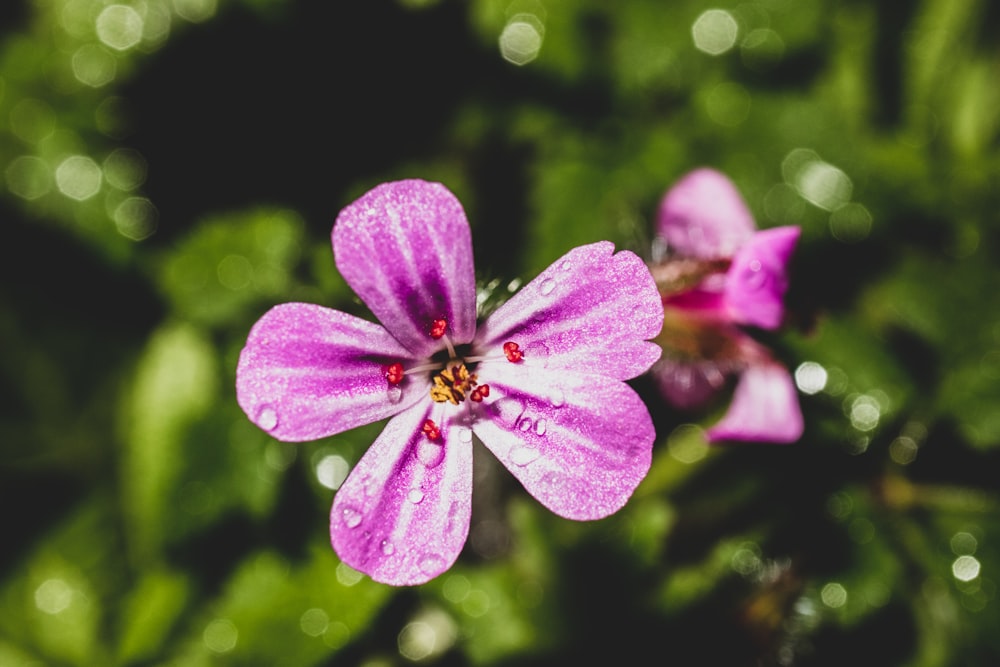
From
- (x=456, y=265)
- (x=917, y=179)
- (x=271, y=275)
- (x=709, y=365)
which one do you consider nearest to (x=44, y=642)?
(x=271, y=275)

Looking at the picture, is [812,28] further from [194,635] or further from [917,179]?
[194,635]

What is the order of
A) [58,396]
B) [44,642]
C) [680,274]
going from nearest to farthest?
[680,274] < [44,642] < [58,396]

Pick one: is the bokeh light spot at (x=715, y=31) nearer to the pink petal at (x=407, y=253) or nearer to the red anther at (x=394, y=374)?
the pink petal at (x=407, y=253)

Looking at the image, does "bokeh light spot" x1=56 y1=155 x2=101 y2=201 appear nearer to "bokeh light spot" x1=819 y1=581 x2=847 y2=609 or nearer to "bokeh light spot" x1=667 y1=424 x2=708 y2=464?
"bokeh light spot" x1=667 y1=424 x2=708 y2=464

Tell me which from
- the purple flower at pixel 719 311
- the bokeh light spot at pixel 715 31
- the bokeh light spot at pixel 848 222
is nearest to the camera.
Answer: the purple flower at pixel 719 311

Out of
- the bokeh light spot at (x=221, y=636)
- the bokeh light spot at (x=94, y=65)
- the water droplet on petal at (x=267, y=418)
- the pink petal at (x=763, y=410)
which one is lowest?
the bokeh light spot at (x=221, y=636)

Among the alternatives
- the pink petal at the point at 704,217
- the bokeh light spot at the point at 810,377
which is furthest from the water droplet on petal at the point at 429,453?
the bokeh light spot at the point at 810,377
